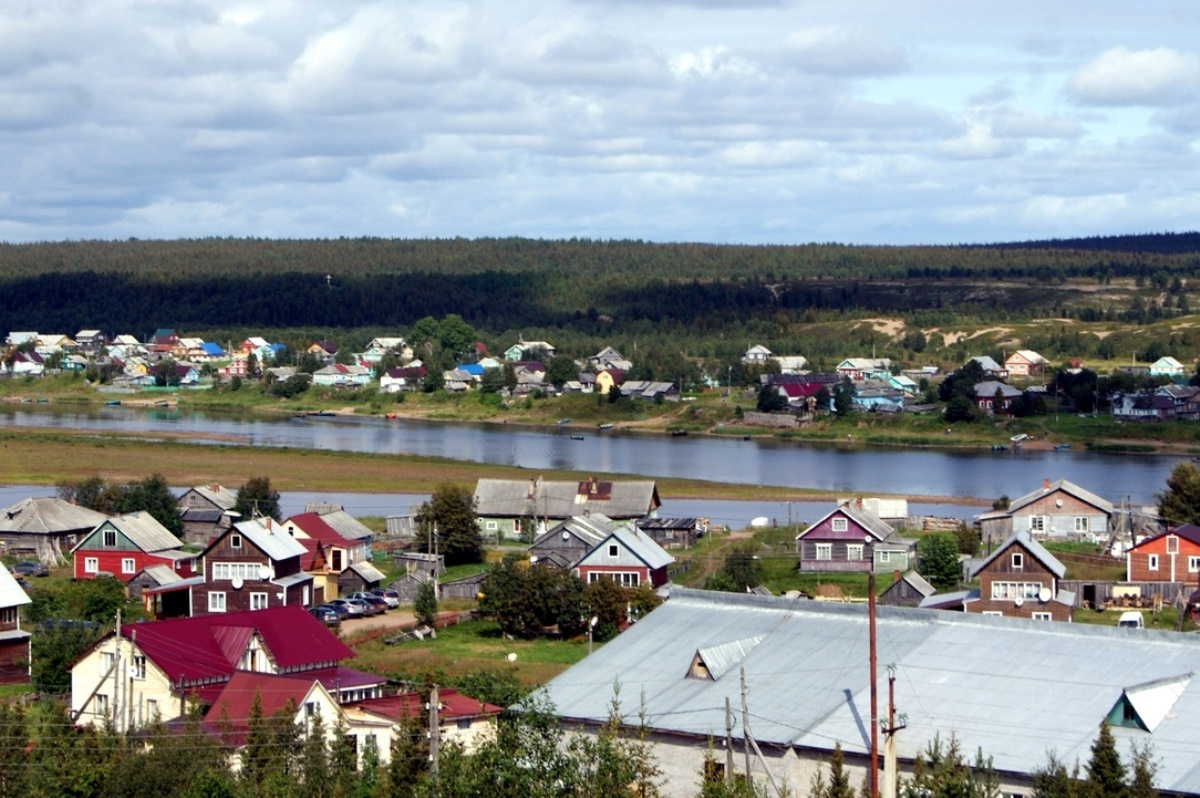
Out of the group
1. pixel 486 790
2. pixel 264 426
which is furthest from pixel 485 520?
pixel 264 426

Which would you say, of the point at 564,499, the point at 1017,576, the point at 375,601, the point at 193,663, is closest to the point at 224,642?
the point at 193,663

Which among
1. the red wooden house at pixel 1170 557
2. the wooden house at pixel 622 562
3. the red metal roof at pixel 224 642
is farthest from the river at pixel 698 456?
the red metal roof at pixel 224 642

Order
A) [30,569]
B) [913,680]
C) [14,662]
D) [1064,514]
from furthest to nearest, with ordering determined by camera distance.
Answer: [1064,514], [30,569], [14,662], [913,680]

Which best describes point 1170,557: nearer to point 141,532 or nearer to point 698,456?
point 141,532

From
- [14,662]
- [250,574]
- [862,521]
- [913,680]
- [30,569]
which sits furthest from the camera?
[862,521]

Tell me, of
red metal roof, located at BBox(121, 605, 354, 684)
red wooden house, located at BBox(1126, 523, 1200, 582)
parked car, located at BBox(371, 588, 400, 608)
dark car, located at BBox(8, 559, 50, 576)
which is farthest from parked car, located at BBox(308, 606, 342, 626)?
red wooden house, located at BBox(1126, 523, 1200, 582)

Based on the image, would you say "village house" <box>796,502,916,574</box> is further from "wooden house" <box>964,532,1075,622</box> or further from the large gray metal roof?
the large gray metal roof
